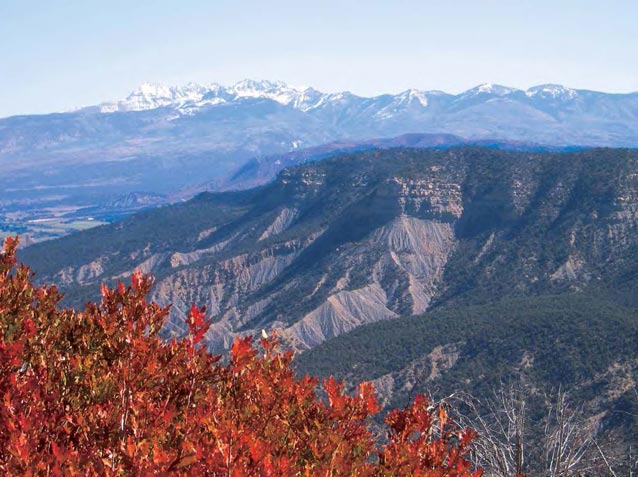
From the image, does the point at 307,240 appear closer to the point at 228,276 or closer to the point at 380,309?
the point at 228,276

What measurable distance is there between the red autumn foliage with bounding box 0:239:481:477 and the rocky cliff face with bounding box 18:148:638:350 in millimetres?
81290

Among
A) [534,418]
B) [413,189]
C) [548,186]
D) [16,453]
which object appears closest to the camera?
[16,453]

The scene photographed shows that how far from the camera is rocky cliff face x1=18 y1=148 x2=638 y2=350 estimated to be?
106 meters

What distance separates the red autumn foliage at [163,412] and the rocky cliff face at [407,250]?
267ft

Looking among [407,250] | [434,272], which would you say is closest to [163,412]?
[434,272]

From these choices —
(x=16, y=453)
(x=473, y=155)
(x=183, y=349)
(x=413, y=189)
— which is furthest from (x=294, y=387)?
(x=473, y=155)

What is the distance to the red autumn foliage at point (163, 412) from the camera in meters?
6.80

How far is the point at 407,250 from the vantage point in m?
127

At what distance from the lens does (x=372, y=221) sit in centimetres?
13588

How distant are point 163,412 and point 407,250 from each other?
120 meters

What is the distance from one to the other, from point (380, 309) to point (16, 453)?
108 meters

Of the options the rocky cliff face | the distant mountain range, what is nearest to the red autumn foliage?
the distant mountain range

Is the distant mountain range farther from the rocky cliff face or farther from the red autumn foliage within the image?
the red autumn foliage

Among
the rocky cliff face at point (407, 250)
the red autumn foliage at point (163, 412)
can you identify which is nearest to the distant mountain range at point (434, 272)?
the rocky cliff face at point (407, 250)
